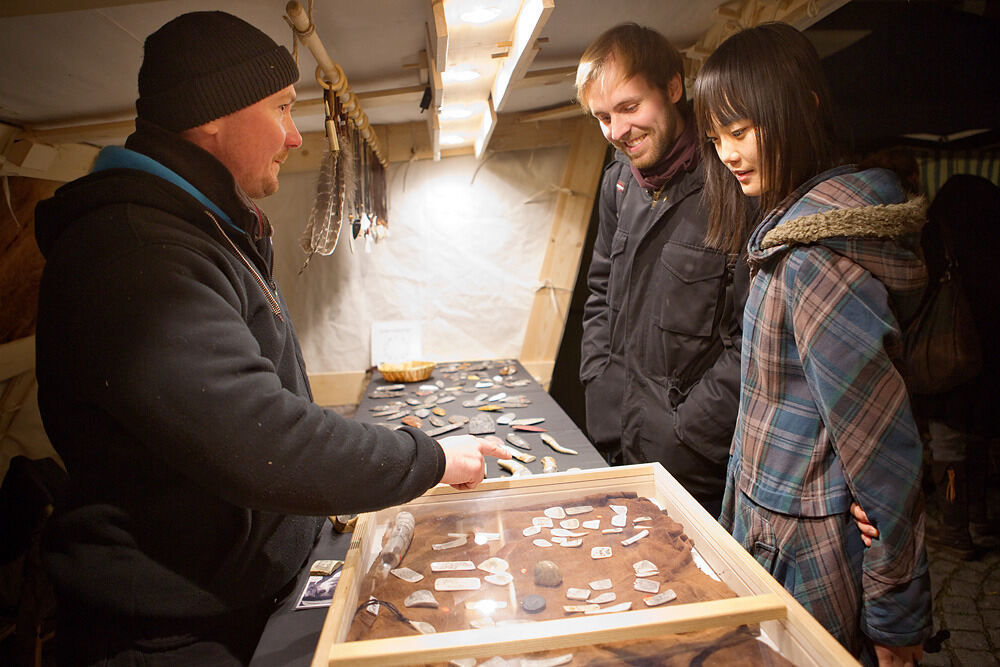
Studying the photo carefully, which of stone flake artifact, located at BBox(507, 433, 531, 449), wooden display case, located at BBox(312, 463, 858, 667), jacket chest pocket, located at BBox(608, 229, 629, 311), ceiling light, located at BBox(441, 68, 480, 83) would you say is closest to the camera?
wooden display case, located at BBox(312, 463, 858, 667)

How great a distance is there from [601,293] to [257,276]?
151cm

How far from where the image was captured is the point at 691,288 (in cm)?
172

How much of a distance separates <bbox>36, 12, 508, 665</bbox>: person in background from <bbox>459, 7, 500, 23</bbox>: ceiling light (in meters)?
Answer: 0.77

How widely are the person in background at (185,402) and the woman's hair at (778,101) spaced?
886 millimetres

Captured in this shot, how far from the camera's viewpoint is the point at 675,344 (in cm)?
178

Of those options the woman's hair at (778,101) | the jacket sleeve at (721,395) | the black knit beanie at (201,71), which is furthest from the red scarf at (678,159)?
the black knit beanie at (201,71)

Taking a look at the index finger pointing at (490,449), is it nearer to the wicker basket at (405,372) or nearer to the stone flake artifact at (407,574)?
the stone flake artifact at (407,574)

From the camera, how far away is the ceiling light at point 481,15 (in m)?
1.67

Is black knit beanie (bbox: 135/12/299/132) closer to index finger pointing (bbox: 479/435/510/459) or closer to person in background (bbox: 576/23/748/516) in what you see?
index finger pointing (bbox: 479/435/510/459)

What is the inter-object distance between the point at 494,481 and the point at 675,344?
32.3 inches

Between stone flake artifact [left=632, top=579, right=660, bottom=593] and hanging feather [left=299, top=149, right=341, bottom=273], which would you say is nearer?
stone flake artifact [left=632, top=579, right=660, bottom=593]

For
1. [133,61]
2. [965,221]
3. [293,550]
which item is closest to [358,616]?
[293,550]

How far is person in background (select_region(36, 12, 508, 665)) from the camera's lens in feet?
2.63


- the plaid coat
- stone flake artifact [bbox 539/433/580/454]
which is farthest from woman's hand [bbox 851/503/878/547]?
stone flake artifact [bbox 539/433/580/454]
